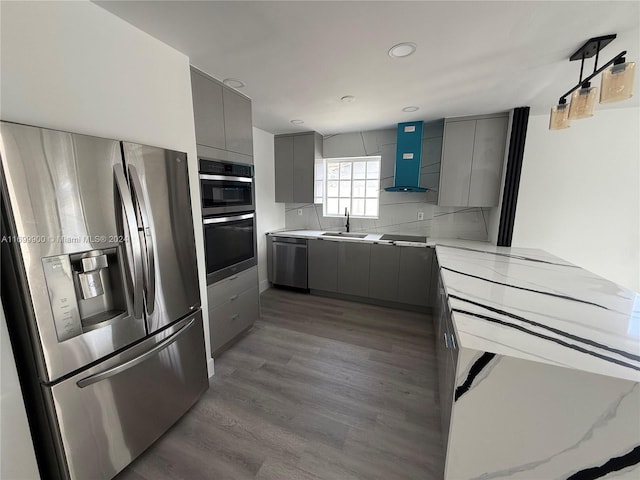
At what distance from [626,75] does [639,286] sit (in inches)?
113

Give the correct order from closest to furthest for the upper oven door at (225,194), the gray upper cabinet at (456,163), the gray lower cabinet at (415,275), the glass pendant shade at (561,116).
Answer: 1. the glass pendant shade at (561,116)
2. the upper oven door at (225,194)
3. the gray upper cabinet at (456,163)
4. the gray lower cabinet at (415,275)

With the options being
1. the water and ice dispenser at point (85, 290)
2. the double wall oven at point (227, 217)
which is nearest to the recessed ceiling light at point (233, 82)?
the double wall oven at point (227, 217)

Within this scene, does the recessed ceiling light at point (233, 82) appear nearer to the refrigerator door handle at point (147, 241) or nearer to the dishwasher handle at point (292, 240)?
the refrigerator door handle at point (147, 241)

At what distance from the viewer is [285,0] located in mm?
1203

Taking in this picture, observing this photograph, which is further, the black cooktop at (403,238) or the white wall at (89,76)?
the black cooktop at (403,238)

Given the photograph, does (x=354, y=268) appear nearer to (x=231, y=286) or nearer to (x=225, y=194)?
(x=231, y=286)

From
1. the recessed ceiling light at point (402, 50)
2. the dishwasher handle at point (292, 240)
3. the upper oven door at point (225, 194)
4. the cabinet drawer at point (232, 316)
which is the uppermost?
the recessed ceiling light at point (402, 50)

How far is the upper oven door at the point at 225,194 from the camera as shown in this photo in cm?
200

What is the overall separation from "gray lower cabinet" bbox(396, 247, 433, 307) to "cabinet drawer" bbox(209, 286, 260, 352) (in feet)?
6.09

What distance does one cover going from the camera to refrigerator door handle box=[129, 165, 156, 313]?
4.25 ft

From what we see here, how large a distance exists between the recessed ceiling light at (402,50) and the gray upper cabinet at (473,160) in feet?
5.49

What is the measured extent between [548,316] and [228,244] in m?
2.23

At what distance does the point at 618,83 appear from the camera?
1.24 meters

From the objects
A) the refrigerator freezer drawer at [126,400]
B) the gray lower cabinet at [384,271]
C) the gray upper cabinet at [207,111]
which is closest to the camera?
the refrigerator freezer drawer at [126,400]
